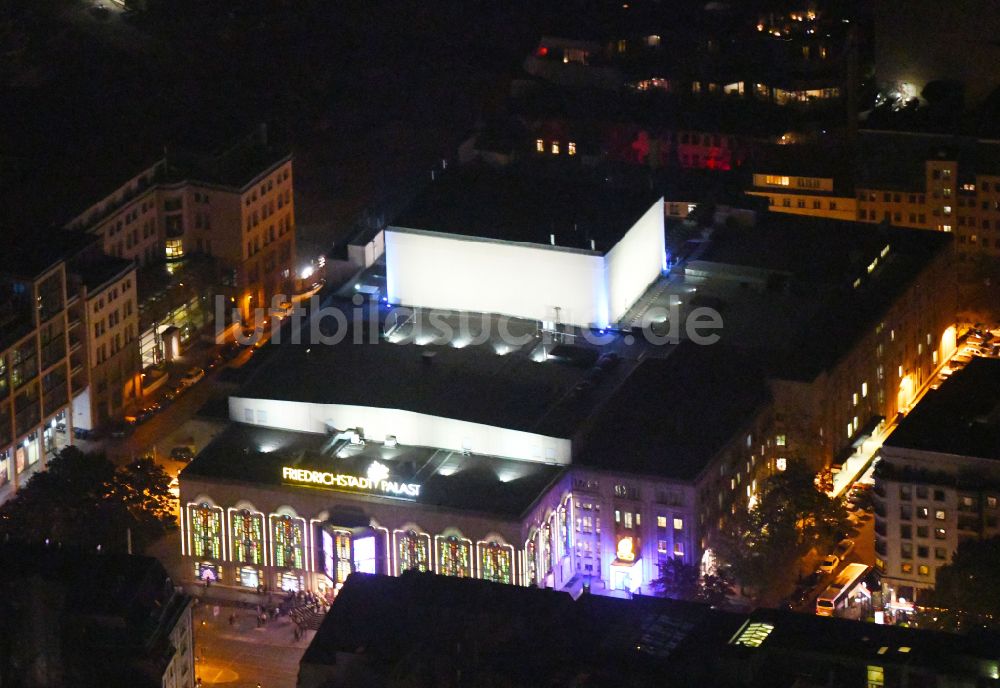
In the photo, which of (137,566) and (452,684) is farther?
(137,566)

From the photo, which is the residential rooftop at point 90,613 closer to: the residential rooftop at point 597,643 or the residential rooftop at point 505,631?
the residential rooftop at point 505,631

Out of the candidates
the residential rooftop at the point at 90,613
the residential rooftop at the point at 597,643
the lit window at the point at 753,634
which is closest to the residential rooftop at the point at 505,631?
the residential rooftop at the point at 597,643

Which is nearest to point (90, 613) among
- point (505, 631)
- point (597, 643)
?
point (505, 631)

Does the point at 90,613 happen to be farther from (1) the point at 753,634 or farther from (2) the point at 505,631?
(1) the point at 753,634

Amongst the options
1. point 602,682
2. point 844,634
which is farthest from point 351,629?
point 844,634

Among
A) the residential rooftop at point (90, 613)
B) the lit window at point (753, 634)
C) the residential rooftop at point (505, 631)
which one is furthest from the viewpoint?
the residential rooftop at point (90, 613)

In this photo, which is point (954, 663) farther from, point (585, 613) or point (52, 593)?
point (52, 593)

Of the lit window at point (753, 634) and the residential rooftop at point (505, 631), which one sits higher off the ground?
the lit window at point (753, 634)

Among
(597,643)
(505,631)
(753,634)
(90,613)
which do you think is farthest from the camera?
(90,613)
